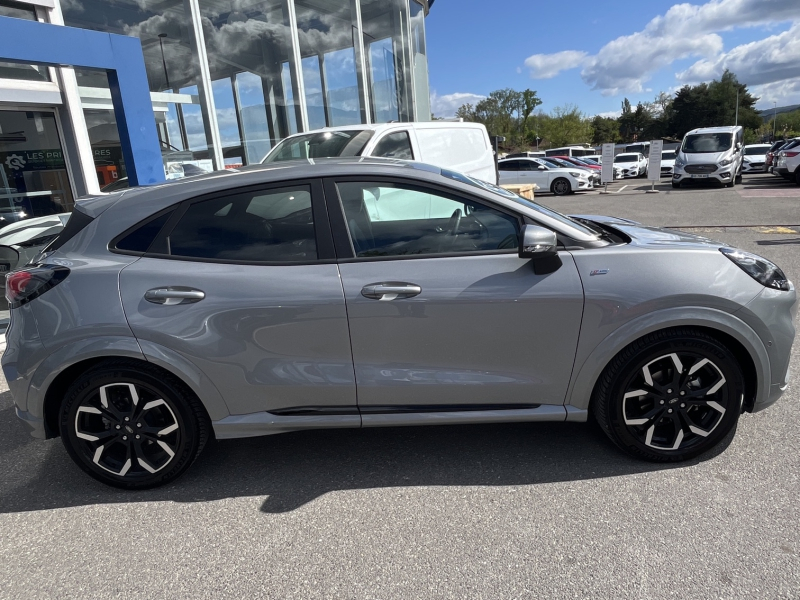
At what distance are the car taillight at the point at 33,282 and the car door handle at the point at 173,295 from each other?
47 centimetres

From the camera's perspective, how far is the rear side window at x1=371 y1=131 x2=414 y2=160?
700 cm

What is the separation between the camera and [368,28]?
14680mm

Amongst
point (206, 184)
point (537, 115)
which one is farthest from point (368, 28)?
point (537, 115)

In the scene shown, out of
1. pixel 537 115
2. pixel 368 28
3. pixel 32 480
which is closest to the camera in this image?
pixel 32 480

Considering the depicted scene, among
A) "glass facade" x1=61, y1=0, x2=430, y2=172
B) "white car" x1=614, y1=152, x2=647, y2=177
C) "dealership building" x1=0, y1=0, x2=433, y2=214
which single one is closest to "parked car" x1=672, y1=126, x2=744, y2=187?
"white car" x1=614, y1=152, x2=647, y2=177

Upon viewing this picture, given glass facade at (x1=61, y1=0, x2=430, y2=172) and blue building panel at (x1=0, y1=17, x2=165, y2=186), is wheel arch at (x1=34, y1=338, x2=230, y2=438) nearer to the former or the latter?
blue building panel at (x1=0, y1=17, x2=165, y2=186)

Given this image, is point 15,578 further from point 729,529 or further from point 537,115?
point 537,115

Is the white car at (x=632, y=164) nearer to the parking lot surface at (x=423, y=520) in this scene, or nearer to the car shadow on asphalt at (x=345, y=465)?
the parking lot surface at (x=423, y=520)

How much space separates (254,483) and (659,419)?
2.16 m

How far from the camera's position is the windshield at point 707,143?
2034 cm

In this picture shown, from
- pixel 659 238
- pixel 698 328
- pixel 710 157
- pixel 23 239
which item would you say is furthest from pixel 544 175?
pixel 698 328

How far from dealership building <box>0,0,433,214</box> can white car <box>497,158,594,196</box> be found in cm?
652

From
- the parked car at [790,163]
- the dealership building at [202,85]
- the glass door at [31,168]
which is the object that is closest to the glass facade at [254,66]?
the dealership building at [202,85]

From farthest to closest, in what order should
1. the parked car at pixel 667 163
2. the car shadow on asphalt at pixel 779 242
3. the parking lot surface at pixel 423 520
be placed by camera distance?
the parked car at pixel 667 163, the car shadow on asphalt at pixel 779 242, the parking lot surface at pixel 423 520
